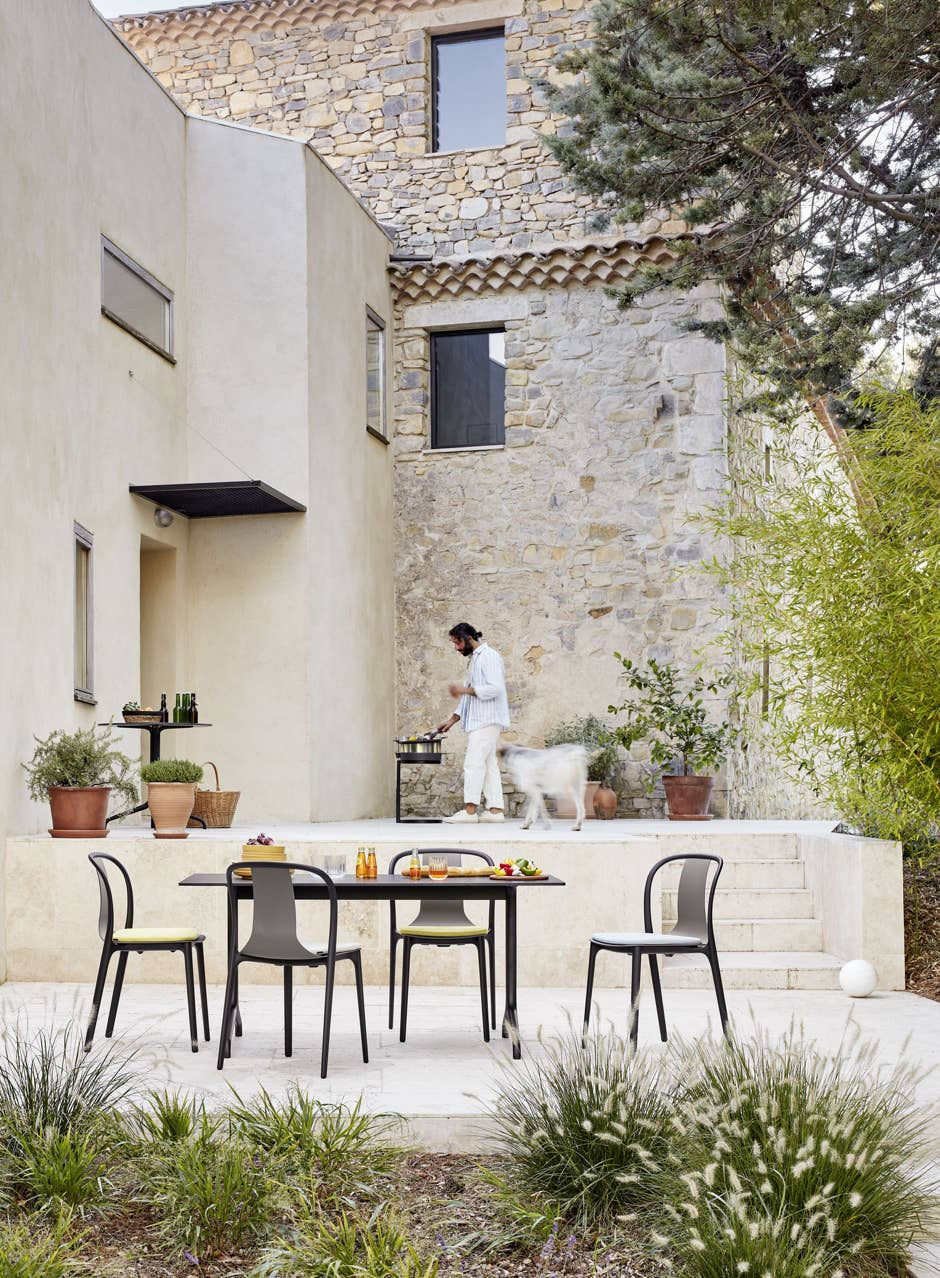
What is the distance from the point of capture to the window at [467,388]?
563 inches

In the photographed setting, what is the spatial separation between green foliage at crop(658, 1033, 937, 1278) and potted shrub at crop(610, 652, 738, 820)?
29.3 feet

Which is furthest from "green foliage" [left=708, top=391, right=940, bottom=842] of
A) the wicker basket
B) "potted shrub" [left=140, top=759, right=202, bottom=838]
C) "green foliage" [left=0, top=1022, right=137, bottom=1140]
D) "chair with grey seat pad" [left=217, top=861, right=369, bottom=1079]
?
"green foliage" [left=0, top=1022, right=137, bottom=1140]

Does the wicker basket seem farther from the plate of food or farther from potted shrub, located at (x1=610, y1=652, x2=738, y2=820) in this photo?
the plate of food

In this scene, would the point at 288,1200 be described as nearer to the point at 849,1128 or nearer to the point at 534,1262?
the point at 534,1262

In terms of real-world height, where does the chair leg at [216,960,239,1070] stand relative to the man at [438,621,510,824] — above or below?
below

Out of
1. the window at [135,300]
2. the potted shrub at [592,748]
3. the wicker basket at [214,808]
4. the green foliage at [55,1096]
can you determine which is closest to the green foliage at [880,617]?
the wicker basket at [214,808]

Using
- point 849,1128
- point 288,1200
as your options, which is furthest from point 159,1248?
point 849,1128

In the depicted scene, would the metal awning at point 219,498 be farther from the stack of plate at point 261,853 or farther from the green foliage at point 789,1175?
the green foliage at point 789,1175

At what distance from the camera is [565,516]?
1384cm

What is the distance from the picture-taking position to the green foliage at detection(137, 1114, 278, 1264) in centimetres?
366

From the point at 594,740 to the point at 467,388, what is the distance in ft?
12.9

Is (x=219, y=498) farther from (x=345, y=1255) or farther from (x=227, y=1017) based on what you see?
(x=345, y=1255)

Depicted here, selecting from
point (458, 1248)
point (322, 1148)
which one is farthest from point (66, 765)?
point (458, 1248)

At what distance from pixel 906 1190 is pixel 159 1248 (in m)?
1.94
